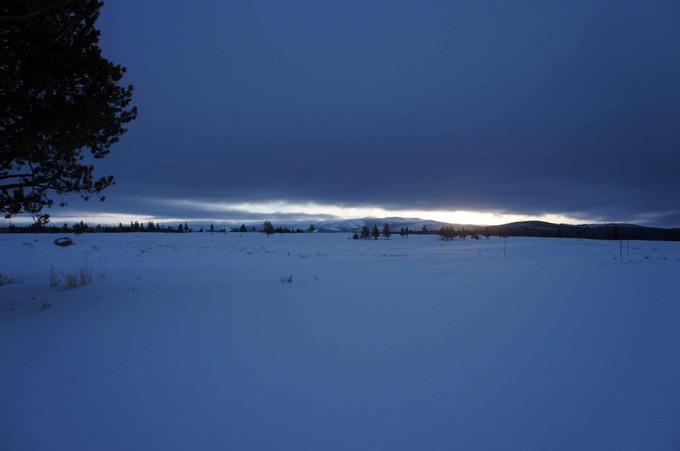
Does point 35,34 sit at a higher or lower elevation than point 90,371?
higher

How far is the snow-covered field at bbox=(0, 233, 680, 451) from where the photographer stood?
8.16ft

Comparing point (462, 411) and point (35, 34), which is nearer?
point (462, 411)

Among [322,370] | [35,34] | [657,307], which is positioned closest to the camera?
[322,370]

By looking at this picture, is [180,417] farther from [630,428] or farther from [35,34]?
[35,34]

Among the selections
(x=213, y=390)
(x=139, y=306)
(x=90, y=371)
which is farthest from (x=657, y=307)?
(x=139, y=306)

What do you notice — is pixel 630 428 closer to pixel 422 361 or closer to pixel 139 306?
pixel 422 361

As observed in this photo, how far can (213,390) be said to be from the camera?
3074mm

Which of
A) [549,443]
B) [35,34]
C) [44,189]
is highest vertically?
[35,34]

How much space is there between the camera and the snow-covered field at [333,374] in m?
2.49

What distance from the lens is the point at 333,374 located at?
11.5 feet

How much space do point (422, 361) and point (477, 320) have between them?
7.21 ft

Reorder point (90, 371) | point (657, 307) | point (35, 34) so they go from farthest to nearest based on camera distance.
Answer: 1. point (657, 307)
2. point (35, 34)
3. point (90, 371)

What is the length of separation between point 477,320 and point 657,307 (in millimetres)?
4209

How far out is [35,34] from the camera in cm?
553
